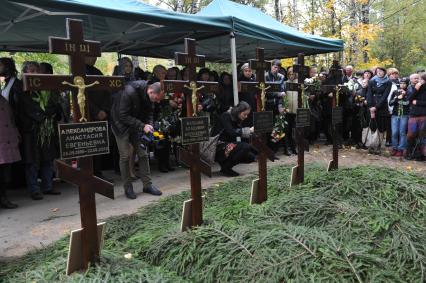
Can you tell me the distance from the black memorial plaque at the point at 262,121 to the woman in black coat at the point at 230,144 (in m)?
1.63

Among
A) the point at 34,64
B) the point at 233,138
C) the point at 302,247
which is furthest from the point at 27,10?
the point at 302,247

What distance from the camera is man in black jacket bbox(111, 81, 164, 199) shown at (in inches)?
A: 208

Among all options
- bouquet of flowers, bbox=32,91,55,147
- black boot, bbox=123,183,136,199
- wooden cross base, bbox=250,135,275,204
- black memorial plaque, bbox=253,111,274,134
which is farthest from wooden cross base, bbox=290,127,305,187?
bouquet of flowers, bbox=32,91,55,147

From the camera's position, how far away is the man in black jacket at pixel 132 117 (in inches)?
208

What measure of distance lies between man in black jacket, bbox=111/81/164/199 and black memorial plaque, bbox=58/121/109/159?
6.66 feet

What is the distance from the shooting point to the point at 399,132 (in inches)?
343

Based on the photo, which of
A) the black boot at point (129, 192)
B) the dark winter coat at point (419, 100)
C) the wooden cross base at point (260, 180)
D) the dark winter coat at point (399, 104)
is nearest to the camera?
the wooden cross base at point (260, 180)

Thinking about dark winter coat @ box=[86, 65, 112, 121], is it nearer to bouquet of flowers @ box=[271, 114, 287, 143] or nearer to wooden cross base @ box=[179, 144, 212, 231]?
wooden cross base @ box=[179, 144, 212, 231]

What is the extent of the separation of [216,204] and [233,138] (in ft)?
7.08

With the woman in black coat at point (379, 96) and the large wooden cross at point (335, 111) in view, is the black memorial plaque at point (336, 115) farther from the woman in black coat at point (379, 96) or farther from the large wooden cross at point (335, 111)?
the woman in black coat at point (379, 96)

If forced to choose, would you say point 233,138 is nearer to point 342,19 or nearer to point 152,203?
point 152,203

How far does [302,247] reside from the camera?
9.92 feet

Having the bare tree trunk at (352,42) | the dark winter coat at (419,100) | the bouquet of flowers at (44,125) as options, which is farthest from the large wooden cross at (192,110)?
the bare tree trunk at (352,42)

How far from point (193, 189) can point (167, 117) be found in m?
3.21
